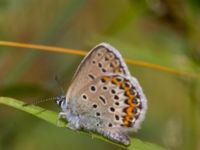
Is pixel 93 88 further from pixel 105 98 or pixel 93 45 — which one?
pixel 93 45

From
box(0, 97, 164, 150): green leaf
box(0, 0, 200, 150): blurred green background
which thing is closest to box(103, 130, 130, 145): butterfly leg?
box(0, 97, 164, 150): green leaf

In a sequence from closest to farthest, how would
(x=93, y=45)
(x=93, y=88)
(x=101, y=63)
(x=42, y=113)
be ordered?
(x=42, y=113) < (x=101, y=63) < (x=93, y=88) < (x=93, y=45)

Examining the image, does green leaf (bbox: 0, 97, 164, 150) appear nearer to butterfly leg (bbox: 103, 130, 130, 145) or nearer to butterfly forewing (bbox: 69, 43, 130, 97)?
butterfly leg (bbox: 103, 130, 130, 145)

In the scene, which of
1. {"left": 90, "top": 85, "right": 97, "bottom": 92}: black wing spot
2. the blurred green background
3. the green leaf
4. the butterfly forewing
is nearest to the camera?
the green leaf

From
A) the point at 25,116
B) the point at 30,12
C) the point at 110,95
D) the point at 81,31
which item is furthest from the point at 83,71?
the point at 81,31

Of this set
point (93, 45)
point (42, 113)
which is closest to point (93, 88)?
point (42, 113)

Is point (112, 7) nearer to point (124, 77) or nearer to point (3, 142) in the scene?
point (3, 142)
